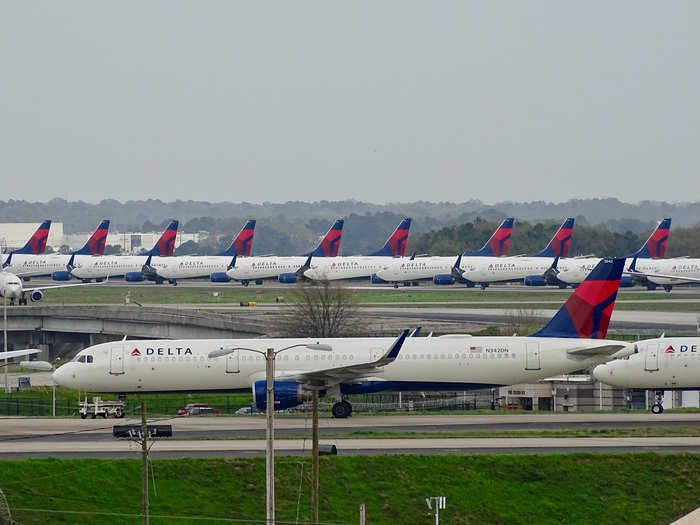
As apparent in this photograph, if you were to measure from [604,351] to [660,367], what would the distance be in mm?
5883

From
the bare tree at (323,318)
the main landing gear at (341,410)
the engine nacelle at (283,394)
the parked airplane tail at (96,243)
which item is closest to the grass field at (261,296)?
the parked airplane tail at (96,243)

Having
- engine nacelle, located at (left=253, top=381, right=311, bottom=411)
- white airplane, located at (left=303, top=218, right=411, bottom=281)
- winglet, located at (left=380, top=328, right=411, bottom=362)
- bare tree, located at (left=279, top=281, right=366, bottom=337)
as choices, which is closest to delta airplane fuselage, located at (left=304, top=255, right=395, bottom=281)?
white airplane, located at (left=303, top=218, right=411, bottom=281)

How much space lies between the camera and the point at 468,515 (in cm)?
4422

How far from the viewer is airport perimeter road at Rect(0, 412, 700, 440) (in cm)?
5525

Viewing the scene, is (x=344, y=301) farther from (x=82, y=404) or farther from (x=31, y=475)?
(x=31, y=475)

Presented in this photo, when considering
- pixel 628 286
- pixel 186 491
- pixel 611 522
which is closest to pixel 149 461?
pixel 186 491

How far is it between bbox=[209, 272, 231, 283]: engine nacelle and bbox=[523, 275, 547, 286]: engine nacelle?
4015 cm

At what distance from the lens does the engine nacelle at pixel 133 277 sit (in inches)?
6875

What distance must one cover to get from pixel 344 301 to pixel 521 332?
1740 cm

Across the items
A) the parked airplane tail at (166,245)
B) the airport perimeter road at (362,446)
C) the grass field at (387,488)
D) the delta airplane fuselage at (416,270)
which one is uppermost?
the parked airplane tail at (166,245)

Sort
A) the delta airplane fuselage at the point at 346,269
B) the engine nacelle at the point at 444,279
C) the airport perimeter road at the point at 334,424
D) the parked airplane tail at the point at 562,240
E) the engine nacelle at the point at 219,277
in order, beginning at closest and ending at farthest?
1. the airport perimeter road at the point at 334,424
2. the engine nacelle at the point at 444,279
3. the delta airplane fuselage at the point at 346,269
4. the parked airplane tail at the point at 562,240
5. the engine nacelle at the point at 219,277

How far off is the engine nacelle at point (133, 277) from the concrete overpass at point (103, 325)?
196 ft

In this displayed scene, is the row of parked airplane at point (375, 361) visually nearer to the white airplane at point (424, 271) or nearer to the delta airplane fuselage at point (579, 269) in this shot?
the delta airplane fuselage at point (579, 269)

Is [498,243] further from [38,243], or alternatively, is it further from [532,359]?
Answer: [532,359]
